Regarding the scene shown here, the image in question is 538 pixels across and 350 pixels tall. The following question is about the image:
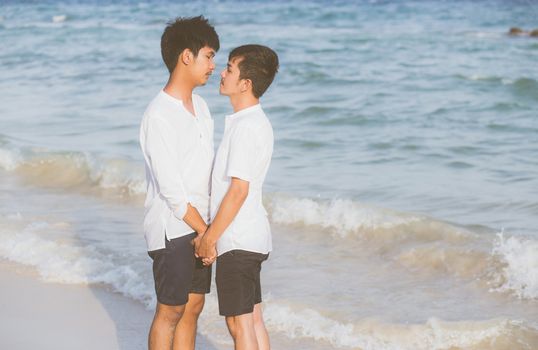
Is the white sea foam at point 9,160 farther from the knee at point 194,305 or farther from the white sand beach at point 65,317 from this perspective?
the knee at point 194,305

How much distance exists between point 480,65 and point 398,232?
502 inches

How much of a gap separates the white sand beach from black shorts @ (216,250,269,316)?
1.35m

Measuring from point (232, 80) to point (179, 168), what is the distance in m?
0.43

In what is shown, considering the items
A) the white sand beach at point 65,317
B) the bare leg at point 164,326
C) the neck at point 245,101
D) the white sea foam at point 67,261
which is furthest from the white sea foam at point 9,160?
the neck at point 245,101

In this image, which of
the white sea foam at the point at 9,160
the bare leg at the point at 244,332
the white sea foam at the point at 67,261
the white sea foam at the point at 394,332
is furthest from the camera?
the white sea foam at the point at 9,160

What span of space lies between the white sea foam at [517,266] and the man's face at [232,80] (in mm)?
3168

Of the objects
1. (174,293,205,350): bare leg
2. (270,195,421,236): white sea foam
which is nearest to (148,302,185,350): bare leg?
(174,293,205,350): bare leg

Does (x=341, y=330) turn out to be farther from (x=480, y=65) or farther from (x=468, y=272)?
(x=480, y=65)

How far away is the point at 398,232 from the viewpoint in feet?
24.5

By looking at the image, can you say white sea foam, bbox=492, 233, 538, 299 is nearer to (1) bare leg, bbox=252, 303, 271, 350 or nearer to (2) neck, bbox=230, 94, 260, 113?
(1) bare leg, bbox=252, 303, 271, 350

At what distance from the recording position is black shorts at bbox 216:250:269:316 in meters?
3.78

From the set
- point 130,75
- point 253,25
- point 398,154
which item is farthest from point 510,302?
point 253,25

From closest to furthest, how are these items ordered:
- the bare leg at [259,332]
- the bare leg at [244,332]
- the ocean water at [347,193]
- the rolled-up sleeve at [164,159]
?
the rolled-up sleeve at [164,159] < the bare leg at [244,332] < the bare leg at [259,332] < the ocean water at [347,193]

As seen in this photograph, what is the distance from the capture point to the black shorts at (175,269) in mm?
3768
